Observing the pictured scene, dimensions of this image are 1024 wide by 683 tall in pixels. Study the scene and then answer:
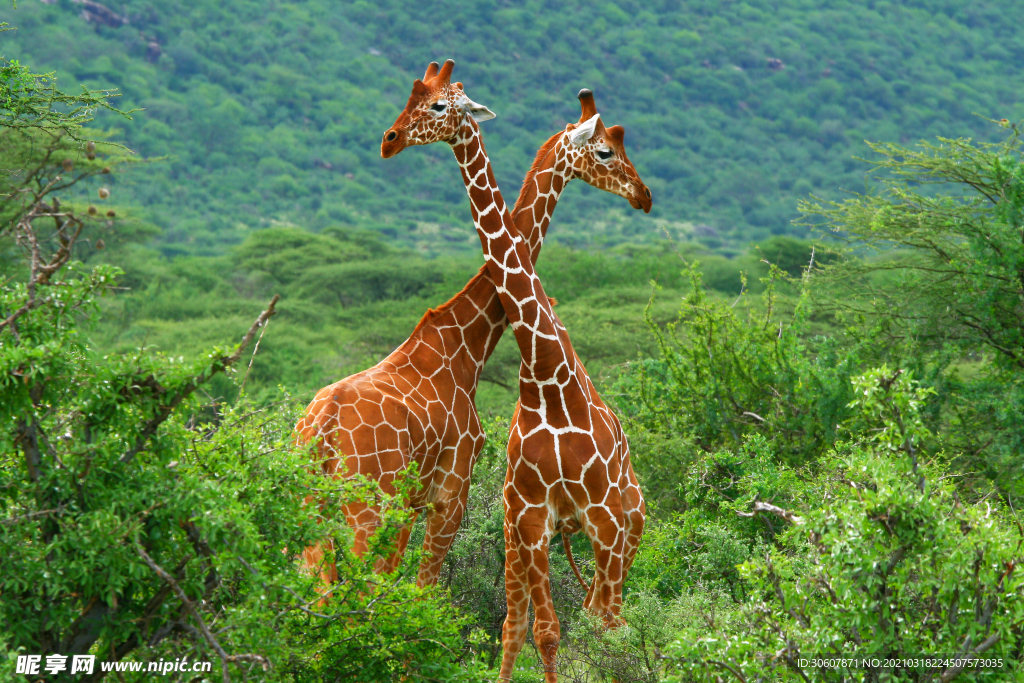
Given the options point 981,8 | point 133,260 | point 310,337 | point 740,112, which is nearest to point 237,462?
point 310,337

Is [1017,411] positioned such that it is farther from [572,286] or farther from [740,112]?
[740,112]

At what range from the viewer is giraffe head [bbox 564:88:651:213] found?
571cm

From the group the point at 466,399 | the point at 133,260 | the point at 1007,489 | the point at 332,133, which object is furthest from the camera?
the point at 332,133

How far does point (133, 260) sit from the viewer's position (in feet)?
129

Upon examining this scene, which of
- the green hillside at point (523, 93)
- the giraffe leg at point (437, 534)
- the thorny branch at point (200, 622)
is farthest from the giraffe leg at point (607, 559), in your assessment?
the green hillside at point (523, 93)

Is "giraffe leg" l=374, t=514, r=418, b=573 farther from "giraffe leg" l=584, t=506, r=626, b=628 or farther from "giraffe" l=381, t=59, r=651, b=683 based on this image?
"giraffe leg" l=584, t=506, r=626, b=628

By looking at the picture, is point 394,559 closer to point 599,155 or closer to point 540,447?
point 540,447

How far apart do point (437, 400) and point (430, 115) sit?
1.65m

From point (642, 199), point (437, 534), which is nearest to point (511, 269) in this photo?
point (642, 199)

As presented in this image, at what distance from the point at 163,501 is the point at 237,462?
497mm

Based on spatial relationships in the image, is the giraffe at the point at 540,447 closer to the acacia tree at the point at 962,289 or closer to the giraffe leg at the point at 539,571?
the giraffe leg at the point at 539,571

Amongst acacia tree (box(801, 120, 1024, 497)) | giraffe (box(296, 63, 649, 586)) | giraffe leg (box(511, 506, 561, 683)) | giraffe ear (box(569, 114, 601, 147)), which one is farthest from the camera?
acacia tree (box(801, 120, 1024, 497))

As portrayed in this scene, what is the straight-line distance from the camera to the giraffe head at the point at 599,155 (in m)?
A: 5.71

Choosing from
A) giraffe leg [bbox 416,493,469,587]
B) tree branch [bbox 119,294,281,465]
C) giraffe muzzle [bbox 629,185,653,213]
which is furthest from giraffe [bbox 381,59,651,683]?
tree branch [bbox 119,294,281,465]
